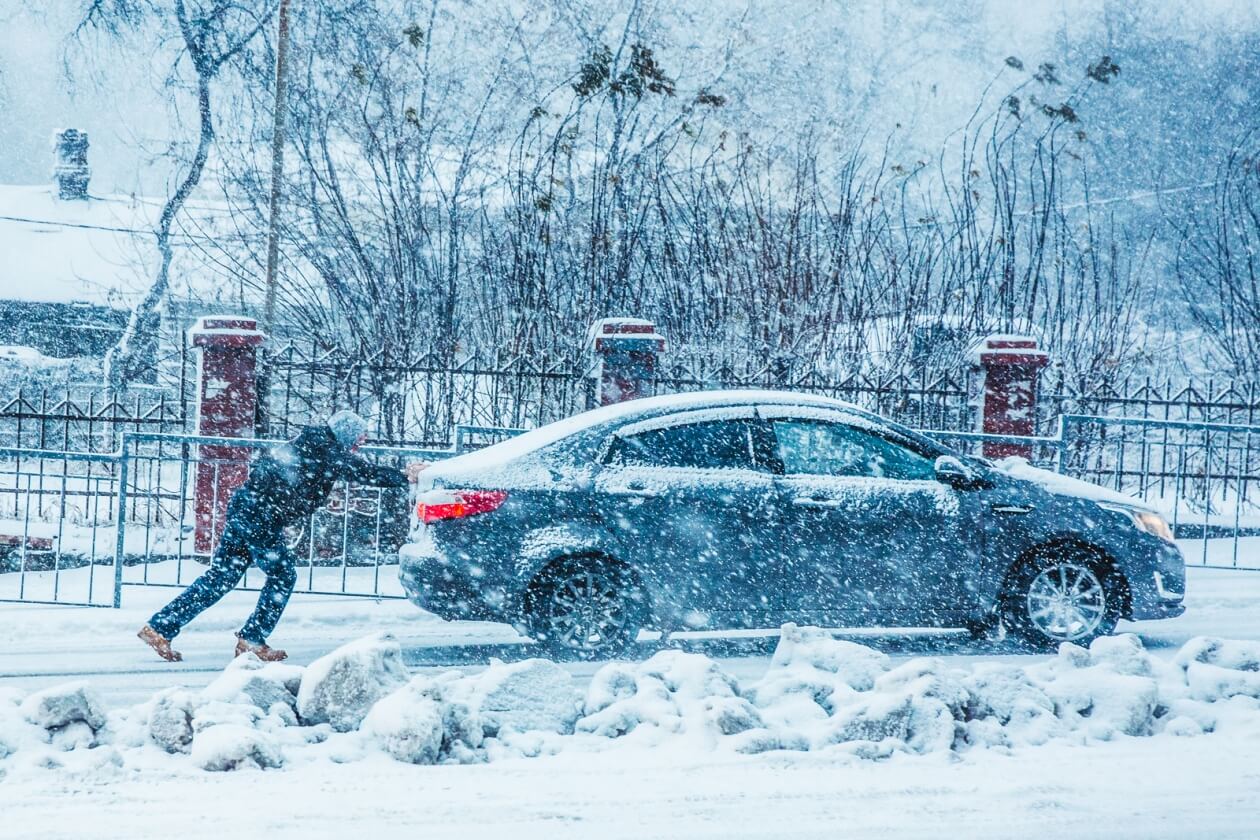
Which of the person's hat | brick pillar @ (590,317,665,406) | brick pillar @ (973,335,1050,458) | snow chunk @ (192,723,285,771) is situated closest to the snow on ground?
snow chunk @ (192,723,285,771)

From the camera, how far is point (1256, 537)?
41.8ft

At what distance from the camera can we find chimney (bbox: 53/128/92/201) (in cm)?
3578

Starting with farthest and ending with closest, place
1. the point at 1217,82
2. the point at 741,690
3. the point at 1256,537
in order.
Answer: the point at 1217,82 → the point at 1256,537 → the point at 741,690

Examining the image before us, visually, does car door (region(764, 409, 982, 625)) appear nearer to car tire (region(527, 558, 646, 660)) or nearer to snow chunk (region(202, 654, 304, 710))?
car tire (region(527, 558, 646, 660))

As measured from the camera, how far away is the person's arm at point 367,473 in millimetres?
7754

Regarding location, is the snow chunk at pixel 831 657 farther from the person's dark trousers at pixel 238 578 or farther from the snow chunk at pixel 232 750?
the person's dark trousers at pixel 238 578

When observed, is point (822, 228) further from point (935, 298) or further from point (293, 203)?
point (293, 203)

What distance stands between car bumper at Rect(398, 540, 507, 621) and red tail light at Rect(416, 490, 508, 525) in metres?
0.20

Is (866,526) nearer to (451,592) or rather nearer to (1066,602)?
(1066,602)

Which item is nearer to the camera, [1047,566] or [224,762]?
[224,762]

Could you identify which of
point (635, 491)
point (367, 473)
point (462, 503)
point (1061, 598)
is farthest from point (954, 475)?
point (367, 473)

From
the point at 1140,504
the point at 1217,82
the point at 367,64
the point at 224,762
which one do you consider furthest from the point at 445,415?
the point at 1217,82

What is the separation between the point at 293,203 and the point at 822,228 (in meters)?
6.95

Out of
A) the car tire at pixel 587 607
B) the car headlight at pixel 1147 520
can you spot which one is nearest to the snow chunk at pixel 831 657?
the car tire at pixel 587 607
